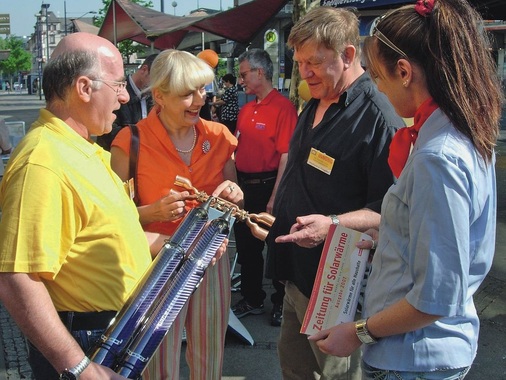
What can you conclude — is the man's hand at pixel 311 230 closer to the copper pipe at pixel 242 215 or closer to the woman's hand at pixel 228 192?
the copper pipe at pixel 242 215

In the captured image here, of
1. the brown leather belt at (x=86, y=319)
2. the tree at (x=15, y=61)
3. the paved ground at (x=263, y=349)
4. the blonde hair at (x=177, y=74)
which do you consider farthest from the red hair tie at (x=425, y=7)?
the tree at (x=15, y=61)

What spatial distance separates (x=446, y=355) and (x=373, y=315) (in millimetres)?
205

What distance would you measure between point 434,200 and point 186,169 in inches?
68.5

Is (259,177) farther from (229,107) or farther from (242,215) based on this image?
(229,107)

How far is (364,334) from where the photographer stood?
1533 millimetres

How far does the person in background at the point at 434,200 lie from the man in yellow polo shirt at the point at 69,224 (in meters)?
0.73

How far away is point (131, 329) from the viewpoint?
1719 millimetres

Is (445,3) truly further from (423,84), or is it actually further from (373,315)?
(373,315)

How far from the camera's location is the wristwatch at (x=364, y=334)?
1525mm

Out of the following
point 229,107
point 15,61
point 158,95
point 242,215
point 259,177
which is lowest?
point 15,61

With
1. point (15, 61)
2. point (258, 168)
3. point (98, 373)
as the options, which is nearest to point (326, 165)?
point (98, 373)

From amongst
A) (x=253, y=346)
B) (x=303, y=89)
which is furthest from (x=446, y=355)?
(x=303, y=89)

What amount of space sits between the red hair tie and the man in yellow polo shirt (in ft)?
3.18

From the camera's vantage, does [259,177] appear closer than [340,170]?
No
